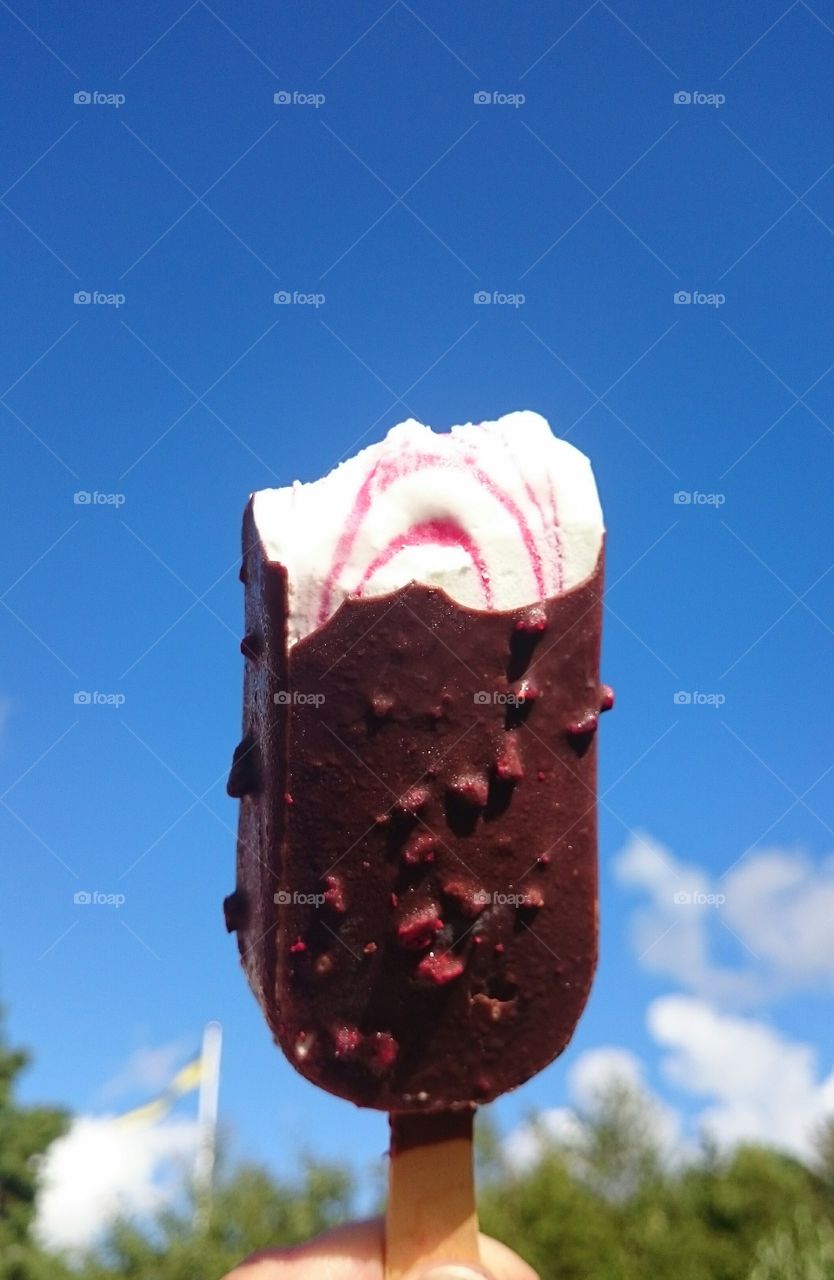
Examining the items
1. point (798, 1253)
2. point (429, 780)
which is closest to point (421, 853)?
point (429, 780)

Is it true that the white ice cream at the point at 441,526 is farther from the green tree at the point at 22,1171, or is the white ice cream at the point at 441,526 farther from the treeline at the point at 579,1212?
the green tree at the point at 22,1171

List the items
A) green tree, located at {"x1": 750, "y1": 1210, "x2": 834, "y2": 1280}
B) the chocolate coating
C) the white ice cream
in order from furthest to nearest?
green tree, located at {"x1": 750, "y1": 1210, "x2": 834, "y2": 1280} < the white ice cream < the chocolate coating

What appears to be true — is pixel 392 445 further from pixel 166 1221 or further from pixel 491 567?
pixel 166 1221

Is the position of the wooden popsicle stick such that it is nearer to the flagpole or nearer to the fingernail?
the fingernail

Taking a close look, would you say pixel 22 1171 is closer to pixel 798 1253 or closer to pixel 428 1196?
pixel 798 1253

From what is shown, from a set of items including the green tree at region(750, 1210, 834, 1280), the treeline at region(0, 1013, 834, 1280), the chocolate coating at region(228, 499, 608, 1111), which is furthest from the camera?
the treeline at region(0, 1013, 834, 1280)

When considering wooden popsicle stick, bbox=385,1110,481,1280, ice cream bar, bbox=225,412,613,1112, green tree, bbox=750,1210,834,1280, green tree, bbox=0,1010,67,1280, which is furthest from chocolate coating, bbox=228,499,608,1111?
green tree, bbox=0,1010,67,1280

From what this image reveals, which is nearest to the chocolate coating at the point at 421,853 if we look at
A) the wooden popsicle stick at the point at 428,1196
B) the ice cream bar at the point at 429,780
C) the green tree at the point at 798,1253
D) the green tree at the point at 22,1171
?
the ice cream bar at the point at 429,780
